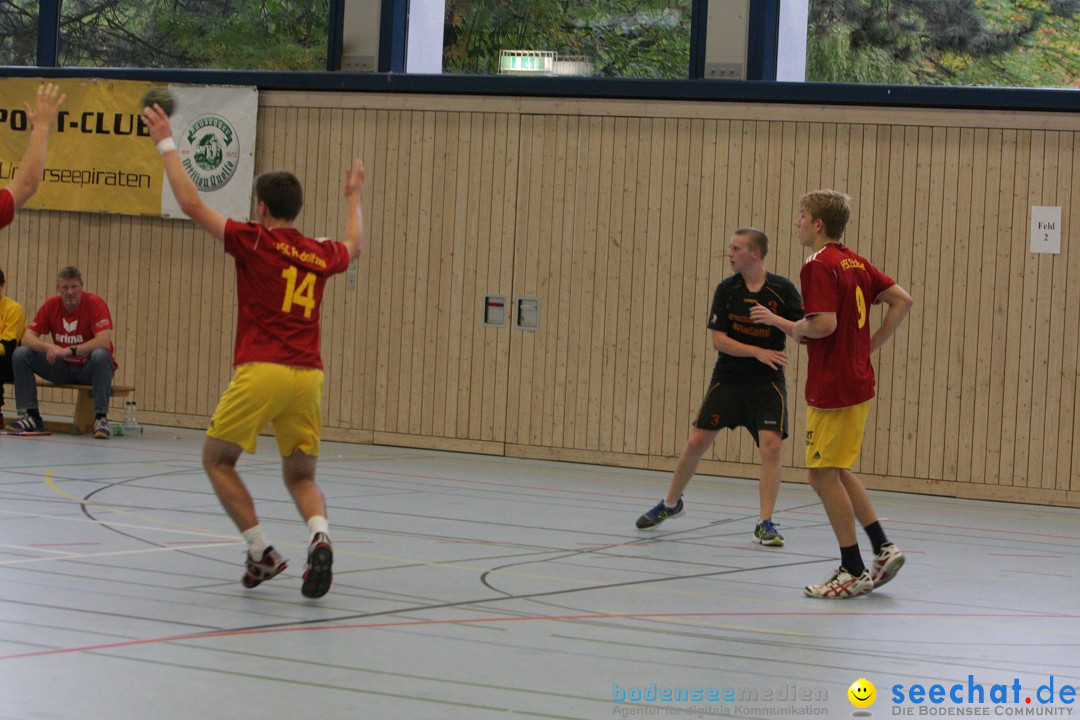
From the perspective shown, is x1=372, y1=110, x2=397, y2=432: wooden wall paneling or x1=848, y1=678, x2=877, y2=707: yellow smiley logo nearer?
x1=848, y1=678, x2=877, y2=707: yellow smiley logo

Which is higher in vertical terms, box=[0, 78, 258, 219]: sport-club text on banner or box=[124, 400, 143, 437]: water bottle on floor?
box=[0, 78, 258, 219]: sport-club text on banner

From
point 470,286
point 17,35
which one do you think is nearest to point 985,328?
point 470,286

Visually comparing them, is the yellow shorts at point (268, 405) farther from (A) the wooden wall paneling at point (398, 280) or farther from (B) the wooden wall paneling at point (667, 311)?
(A) the wooden wall paneling at point (398, 280)

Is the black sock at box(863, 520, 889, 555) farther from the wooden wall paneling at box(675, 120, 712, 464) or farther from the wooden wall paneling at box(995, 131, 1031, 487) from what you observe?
the wooden wall paneling at box(675, 120, 712, 464)

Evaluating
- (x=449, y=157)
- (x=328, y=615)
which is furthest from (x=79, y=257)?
(x=328, y=615)

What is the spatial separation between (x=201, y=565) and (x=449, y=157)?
744 cm

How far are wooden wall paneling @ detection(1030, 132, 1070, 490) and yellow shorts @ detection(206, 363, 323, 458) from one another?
7.76m

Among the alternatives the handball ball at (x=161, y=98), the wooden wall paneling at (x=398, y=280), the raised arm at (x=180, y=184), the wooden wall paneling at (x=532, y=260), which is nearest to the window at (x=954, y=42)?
the wooden wall paneling at (x=532, y=260)

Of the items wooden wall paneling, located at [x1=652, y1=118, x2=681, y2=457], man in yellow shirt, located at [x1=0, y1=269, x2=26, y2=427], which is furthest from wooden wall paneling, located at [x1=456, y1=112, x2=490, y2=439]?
man in yellow shirt, located at [x1=0, y1=269, x2=26, y2=427]

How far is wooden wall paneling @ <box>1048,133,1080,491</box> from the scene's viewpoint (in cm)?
1118

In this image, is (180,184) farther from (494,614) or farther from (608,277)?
(608,277)

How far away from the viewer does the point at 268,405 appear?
17.7 feet

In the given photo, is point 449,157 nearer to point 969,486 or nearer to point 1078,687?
point 969,486

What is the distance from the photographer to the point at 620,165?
1242cm
